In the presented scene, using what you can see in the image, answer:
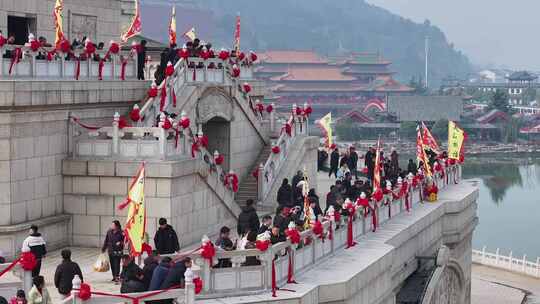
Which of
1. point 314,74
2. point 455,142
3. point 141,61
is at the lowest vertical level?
point 455,142

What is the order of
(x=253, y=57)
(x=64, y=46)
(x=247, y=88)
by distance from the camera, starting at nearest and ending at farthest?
(x=64, y=46)
(x=247, y=88)
(x=253, y=57)

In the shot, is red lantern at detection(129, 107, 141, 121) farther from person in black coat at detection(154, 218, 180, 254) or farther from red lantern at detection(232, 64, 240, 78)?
red lantern at detection(232, 64, 240, 78)

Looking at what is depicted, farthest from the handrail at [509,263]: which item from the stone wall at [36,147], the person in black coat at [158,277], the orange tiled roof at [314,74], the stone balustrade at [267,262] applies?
the orange tiled roof at [314,74]

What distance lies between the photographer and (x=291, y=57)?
177250mm

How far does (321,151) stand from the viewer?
104ft

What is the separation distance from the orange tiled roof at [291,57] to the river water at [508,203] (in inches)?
2104

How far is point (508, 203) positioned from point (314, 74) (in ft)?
279

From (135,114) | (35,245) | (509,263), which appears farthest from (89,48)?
(509,263)

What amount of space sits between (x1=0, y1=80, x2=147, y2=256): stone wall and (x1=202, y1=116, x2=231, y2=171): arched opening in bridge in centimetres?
486

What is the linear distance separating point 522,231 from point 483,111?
77.9 metres

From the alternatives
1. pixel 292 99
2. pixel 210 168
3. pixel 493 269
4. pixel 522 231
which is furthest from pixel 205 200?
pixel 292 99

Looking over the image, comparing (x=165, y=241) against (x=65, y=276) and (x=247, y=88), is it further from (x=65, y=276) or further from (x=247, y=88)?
(x=247, y=88)

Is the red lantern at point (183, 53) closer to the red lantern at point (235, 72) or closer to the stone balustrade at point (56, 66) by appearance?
the stone balustrade at point (56, 66)

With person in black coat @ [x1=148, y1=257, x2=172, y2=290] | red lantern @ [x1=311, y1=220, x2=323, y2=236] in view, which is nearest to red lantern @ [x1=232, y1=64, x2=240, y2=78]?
red lantern @ [x1=311, y1=220, x2=323, y2=236]
